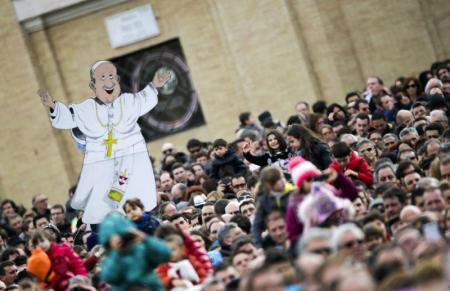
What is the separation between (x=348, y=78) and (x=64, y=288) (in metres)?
15.3

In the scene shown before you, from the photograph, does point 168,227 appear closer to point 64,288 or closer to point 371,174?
point 64,288

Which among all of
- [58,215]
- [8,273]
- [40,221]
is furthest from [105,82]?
[40,221]

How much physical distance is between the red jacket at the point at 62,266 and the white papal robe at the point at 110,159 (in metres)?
1.75

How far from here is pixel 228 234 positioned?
17453mm

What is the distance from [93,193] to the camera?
63.9 feet

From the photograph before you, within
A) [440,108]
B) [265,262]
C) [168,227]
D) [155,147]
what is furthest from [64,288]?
[155,147]

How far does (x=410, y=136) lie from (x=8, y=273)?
259 inches

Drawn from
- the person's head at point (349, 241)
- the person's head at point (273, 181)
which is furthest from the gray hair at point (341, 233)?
the person's head at point (273, 181)

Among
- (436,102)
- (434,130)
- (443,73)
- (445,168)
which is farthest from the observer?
(443,73)

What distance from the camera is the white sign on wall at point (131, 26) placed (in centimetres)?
3156

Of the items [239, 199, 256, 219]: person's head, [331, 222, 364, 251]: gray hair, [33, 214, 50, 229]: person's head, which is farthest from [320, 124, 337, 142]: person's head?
[331, 222, 364, 251]: gray hair

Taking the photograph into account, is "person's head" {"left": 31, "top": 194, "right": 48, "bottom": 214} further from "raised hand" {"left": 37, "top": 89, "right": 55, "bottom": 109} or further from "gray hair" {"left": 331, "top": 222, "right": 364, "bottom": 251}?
"gray hair" {"left": 331, "top": 222, "right": 364, "bottom": 251}

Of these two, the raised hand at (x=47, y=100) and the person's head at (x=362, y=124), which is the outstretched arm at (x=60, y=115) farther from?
the person's head at (x=362, y=124)

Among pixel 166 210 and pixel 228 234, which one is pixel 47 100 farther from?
pixel 228 234
